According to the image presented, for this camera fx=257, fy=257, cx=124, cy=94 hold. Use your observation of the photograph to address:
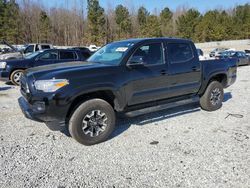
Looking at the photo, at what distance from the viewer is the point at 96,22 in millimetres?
55312

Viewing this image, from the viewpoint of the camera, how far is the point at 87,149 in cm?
424

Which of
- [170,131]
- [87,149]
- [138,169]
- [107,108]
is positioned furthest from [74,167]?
[170,131]

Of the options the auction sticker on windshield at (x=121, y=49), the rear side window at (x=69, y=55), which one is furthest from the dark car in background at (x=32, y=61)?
the auction sticker on windshield at (x=121, y=49)

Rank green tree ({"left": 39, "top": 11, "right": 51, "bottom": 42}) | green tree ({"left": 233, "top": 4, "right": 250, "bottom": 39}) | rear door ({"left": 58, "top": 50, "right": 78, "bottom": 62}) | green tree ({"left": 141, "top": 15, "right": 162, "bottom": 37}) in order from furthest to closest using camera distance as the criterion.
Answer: green tree ({"left": 233, "top": 4, "right": 250, "bottom": 39})
green tree ({"left": 39, "top": 11, "right": 51, "bottom": 42})
green tree ({"left": 141, "top": 15, "right": 162, "bottom": 37})
rear door ({"left": 58, "top": 50, "right": 78, "bottom": 62})

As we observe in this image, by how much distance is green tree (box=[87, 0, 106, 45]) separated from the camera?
179ft

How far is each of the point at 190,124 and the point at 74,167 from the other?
2750mm

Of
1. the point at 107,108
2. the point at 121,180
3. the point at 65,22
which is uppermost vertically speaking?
the point at 65,22

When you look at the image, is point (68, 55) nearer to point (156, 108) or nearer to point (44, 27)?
point (156, 108)

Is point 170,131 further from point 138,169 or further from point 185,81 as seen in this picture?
point 138,169

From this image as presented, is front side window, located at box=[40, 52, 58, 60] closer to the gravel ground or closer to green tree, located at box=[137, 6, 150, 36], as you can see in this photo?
the gravel ground

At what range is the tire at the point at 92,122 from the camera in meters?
4.20

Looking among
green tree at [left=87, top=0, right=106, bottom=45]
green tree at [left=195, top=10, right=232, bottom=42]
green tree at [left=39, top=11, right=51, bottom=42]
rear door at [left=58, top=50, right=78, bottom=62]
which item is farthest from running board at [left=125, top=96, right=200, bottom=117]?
green tree at [left=39, top=11, right=51, bottom=42]

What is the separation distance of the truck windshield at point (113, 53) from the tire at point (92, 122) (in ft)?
2.90

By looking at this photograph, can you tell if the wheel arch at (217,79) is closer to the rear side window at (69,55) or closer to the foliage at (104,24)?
the rear side window at (69,55)
